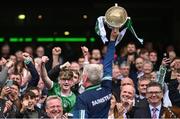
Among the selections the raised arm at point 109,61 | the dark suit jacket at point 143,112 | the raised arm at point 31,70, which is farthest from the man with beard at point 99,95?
the raised arm at point 31,70

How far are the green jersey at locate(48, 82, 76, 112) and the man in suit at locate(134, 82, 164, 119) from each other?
893 mm

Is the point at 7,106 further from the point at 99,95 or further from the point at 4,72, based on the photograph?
the point at 99,95

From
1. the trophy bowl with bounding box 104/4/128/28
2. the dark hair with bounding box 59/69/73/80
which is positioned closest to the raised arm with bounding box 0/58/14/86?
the dark hair with bounding box 59/69/73/80

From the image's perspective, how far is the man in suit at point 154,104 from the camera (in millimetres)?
8594

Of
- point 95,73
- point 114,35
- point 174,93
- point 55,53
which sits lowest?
point 174,93

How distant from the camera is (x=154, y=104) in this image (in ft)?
28.3

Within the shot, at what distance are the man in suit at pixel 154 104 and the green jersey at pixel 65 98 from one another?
89 centimetres

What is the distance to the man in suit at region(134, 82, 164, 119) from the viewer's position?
859 centimetres

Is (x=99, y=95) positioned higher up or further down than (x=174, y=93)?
further down

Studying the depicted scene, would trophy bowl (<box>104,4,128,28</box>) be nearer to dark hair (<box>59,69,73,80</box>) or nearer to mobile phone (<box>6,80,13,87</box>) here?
dark hair (<box>59,69,73,80</box>)

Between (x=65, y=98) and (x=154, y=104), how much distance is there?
120 centimetres

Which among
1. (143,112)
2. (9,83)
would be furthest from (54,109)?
(9,83)

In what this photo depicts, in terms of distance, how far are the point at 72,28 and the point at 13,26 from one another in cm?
160

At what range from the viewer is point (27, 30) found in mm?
17844
